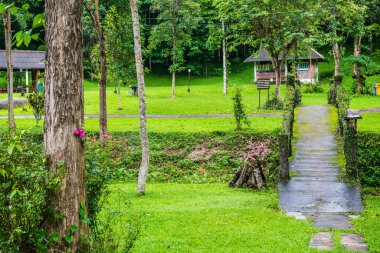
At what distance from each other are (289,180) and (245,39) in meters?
17.3

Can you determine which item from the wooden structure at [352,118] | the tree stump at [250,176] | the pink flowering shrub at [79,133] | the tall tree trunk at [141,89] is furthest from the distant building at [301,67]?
the pink flowering shrub at [79,133]

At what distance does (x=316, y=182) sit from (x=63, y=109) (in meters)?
10.4

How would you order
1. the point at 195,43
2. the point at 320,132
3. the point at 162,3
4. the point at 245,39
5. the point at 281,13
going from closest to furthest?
the point at 320,132
the point at 281,13
the point at 245,39
the point at 162,3
the point at 195,43

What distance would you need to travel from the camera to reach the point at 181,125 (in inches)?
995

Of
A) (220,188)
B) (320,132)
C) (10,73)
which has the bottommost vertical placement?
(220,188)

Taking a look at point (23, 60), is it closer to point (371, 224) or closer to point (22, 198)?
point (371, 224)

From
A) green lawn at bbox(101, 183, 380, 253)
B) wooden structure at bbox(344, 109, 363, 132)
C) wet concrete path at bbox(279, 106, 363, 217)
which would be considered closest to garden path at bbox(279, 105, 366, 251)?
wet concrete path at bbox(279, 106, 363, 217)

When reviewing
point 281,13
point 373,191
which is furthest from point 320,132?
point 281,13

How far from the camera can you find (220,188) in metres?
17.8

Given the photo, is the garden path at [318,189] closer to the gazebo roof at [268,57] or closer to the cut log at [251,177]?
the cut log at [251,177]

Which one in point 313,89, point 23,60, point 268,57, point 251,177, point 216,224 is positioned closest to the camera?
point 216,224

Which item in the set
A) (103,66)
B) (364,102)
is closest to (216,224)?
(103,66)

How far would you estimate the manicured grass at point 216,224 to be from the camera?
976 cm

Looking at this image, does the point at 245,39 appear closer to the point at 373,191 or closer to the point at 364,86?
the point at 364,86
